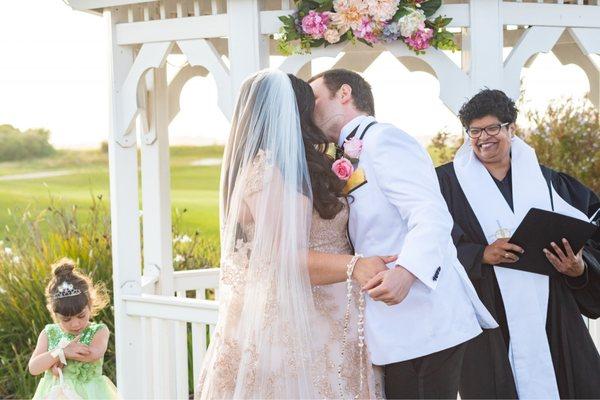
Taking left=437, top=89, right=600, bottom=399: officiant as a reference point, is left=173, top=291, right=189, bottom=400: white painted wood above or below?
below

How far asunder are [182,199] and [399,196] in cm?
1463

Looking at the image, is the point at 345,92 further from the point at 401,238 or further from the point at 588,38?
the point at 588,38

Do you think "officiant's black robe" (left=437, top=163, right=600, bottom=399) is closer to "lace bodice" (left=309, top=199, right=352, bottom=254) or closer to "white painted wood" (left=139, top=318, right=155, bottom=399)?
"lace bodice" (left=309, top=199, right=352, bottom=254)

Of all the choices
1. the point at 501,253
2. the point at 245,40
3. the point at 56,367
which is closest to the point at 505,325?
the point at 501,253

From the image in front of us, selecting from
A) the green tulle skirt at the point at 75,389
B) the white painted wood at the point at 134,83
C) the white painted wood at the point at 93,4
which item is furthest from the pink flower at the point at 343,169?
the white painted wood at the point at 93,4

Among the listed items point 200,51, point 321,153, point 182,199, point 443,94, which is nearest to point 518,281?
point 443,94

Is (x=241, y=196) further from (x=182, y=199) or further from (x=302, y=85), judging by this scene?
(x=182, y=199)

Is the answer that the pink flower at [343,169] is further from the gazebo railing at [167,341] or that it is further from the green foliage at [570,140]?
the green foliage at [570,140]

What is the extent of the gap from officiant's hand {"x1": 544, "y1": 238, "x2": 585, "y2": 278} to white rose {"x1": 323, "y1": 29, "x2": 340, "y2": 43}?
141cm

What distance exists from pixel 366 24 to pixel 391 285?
1.79 meters

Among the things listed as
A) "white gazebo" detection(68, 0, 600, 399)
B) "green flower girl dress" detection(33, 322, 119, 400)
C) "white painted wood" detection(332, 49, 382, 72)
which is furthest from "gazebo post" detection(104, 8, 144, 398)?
"white painted wood" detection(332, 49, 382, 72)

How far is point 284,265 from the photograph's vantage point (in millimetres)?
3490

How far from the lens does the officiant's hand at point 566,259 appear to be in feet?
14.2

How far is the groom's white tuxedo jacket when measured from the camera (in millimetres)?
3455
